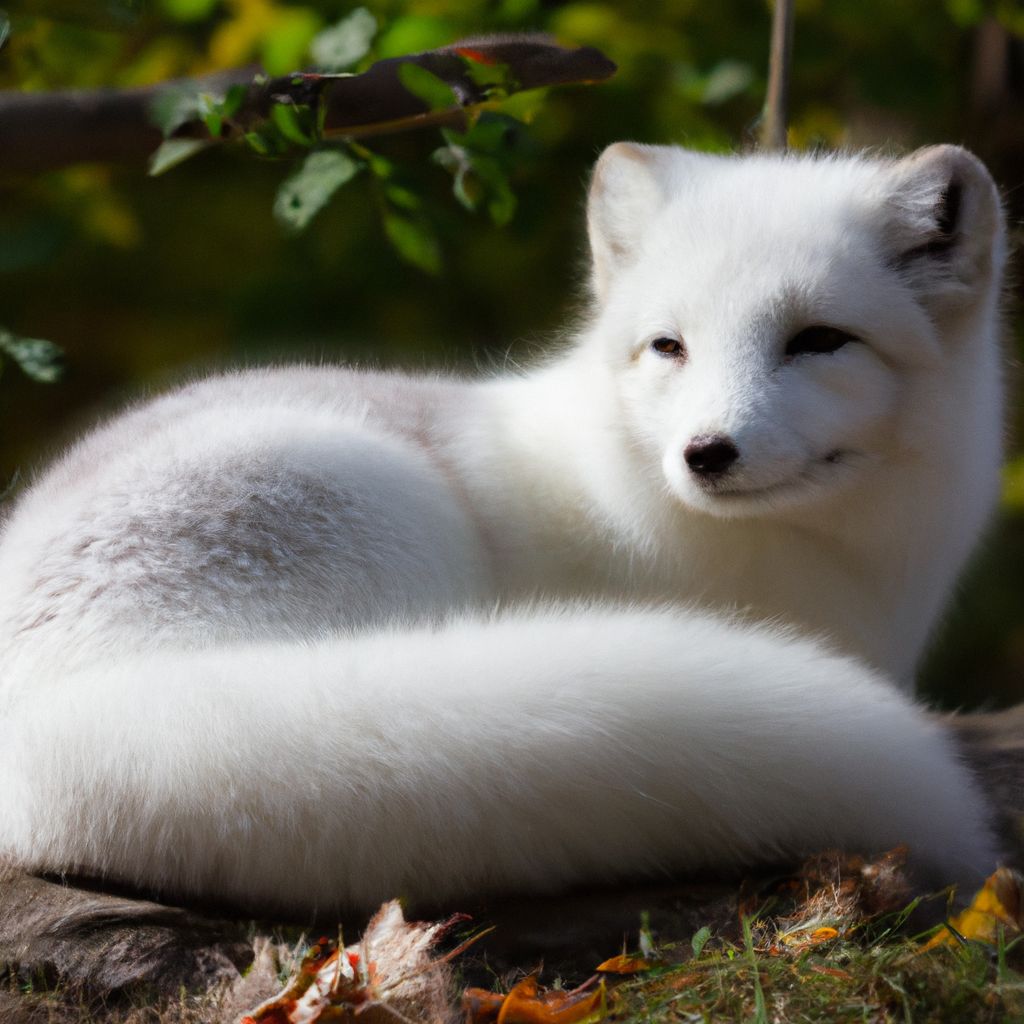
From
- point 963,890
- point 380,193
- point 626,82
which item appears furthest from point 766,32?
point 963,890

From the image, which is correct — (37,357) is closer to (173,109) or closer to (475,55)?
(173,109)

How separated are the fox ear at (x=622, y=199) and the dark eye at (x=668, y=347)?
9.3 inches

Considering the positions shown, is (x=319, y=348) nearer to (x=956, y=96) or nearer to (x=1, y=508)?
(x=1, y=508)

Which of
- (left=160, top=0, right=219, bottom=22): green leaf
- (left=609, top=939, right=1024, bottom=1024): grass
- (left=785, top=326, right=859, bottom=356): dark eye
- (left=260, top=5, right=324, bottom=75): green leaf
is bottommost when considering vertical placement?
(left=609, top=939, right=1024, bottom=1024): grass

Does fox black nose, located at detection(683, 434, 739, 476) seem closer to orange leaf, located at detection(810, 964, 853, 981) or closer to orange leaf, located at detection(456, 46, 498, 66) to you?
orange leaf, located at detection(810, 964, 853, 981)

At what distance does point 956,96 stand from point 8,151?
347cm

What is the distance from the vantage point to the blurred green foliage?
11.6 ft

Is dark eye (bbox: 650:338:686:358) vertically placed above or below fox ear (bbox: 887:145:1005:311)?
below

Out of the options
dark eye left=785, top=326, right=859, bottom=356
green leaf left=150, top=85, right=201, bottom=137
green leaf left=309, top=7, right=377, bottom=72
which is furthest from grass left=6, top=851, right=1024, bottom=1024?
green leaf left=309, top=7, right=377, bottom=72

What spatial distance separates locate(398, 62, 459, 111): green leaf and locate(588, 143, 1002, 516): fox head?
19.3 inches

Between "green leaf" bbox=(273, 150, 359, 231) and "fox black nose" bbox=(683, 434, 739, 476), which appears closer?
"fox black nose" bbox=(683, 434, 739, 476)

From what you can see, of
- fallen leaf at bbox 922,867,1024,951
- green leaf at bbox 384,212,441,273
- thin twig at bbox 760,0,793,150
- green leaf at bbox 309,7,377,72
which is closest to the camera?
fallen leaf at bbox 922,867,1024,951

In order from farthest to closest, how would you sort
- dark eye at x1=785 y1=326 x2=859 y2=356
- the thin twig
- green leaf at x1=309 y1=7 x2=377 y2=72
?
the thin twig < green leaf at x1=309 y1=7 x2=377 y2=72 < dark eye at x1=785 y1=326 x2=859 y2=356

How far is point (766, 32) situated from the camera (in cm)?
379
